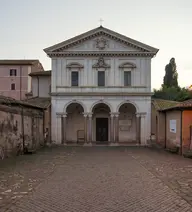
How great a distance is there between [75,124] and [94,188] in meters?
22.2

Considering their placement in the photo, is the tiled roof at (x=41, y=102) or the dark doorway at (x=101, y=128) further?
the dark doorway at (x=101, y=128)

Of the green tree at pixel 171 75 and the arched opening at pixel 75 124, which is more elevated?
the green tree at pixel 171 75

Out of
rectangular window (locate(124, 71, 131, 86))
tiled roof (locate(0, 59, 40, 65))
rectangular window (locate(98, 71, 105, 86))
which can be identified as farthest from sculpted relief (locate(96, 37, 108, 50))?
tiled roof (locate(0, 59, 40, 65))

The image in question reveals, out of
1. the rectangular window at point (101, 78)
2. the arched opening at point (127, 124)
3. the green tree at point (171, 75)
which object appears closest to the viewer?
the rectangular window at point (101, 78)

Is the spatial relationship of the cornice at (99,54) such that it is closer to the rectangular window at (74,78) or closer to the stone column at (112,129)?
the rectangular window at (74,78)

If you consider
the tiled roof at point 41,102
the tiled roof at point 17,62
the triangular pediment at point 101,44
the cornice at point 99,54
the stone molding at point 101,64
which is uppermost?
the tiled roof at point 17,62

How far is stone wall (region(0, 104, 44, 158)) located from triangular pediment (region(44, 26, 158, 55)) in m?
6.68

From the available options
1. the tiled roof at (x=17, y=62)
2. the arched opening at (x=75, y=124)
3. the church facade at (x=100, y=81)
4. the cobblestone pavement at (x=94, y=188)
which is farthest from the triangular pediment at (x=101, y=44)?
the tiled roof at (x=17, y=62)

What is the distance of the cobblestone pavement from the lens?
755 centimetres

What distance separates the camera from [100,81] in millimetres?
29203

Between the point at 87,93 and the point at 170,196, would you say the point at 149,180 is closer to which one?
the point at 170,196

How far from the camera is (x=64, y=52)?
2886 centimetres

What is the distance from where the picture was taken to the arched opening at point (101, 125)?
3173cm

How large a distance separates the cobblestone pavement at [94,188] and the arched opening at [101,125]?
1743 centimetres
